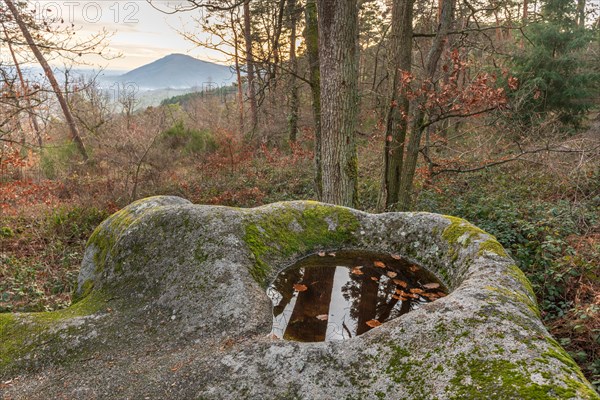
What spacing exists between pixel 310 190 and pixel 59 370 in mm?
8610

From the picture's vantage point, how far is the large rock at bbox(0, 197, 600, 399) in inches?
79.8

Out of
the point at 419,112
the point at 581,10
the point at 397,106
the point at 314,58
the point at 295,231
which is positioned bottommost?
the point at 295,231

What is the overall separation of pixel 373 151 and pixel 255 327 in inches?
428

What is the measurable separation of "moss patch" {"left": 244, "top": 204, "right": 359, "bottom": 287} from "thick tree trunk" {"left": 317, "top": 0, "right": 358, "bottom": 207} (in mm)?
1843

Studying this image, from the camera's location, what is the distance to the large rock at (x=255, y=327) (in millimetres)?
2027

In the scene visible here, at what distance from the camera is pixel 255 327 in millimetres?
2664

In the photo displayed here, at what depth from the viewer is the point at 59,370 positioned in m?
2.56

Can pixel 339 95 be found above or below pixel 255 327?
above

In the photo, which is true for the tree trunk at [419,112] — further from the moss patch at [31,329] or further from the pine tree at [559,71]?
the moss patch at [31,329]

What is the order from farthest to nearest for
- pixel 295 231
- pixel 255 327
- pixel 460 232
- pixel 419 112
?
pixel 419 112 < pixel 295 231 < pixel 460 232 < pixel 255 327

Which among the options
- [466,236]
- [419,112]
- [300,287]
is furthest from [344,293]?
[419,112]

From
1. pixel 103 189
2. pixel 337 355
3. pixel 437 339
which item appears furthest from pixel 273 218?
pixel 103 189

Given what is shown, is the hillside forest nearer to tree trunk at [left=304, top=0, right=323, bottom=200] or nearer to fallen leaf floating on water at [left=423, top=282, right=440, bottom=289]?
A: tree trunk at [left=304, top=0, right=323, bottom=200]

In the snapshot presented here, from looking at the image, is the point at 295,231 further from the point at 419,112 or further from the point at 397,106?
the point at 397,106
